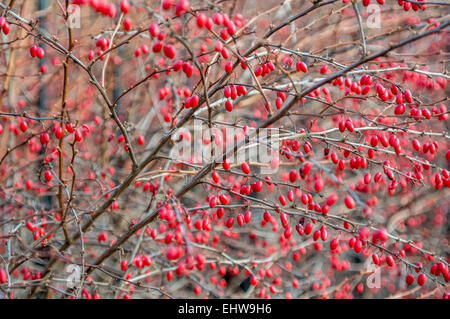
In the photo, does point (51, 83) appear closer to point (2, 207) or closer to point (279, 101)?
point (2, 207)

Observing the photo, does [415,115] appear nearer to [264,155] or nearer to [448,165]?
[264,155]

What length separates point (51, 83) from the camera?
16.9 feet

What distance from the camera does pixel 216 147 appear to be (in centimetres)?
269

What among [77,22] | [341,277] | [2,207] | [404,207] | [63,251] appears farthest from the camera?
[341,277]

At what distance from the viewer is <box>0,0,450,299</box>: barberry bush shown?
246 cm

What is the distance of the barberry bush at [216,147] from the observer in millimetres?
2461

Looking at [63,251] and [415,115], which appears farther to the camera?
[63,251]

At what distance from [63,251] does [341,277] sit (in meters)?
4.46

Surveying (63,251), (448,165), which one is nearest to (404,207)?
(448,165)

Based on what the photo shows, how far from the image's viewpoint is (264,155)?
10.3ft
